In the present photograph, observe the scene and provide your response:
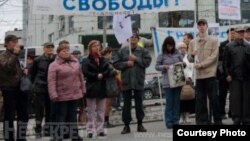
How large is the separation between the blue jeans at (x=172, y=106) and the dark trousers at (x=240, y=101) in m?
1.08

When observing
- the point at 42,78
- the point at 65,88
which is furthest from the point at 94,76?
the point at 42,78

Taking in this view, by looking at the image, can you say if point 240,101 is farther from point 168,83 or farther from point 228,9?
point 228,9

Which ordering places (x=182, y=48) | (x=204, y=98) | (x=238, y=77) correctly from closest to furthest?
(x=238, y=77) < (x=204, y=98) < (x=182, y=48)

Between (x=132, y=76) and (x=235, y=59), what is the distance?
6.11 feet

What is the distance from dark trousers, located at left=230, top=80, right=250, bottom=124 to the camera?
411 inches

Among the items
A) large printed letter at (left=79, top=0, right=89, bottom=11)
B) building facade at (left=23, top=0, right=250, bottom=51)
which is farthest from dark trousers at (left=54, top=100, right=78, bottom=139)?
building facade at (left=23, top=0, right=250, bottom=51)

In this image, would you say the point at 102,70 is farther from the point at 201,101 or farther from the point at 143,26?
the point at 143,26

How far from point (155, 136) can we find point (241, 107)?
162 cm

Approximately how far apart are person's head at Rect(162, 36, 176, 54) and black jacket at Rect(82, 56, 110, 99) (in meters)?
1.28

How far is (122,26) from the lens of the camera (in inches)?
487

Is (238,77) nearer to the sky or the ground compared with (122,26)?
nearer to the ground

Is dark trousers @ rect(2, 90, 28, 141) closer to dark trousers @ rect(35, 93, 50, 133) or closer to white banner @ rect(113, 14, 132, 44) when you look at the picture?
dark trousers @ rect(35, 93, 50, 133)

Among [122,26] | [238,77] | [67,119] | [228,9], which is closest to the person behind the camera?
[67,119]

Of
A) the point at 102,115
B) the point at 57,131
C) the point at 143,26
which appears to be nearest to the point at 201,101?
the point at 102,115
